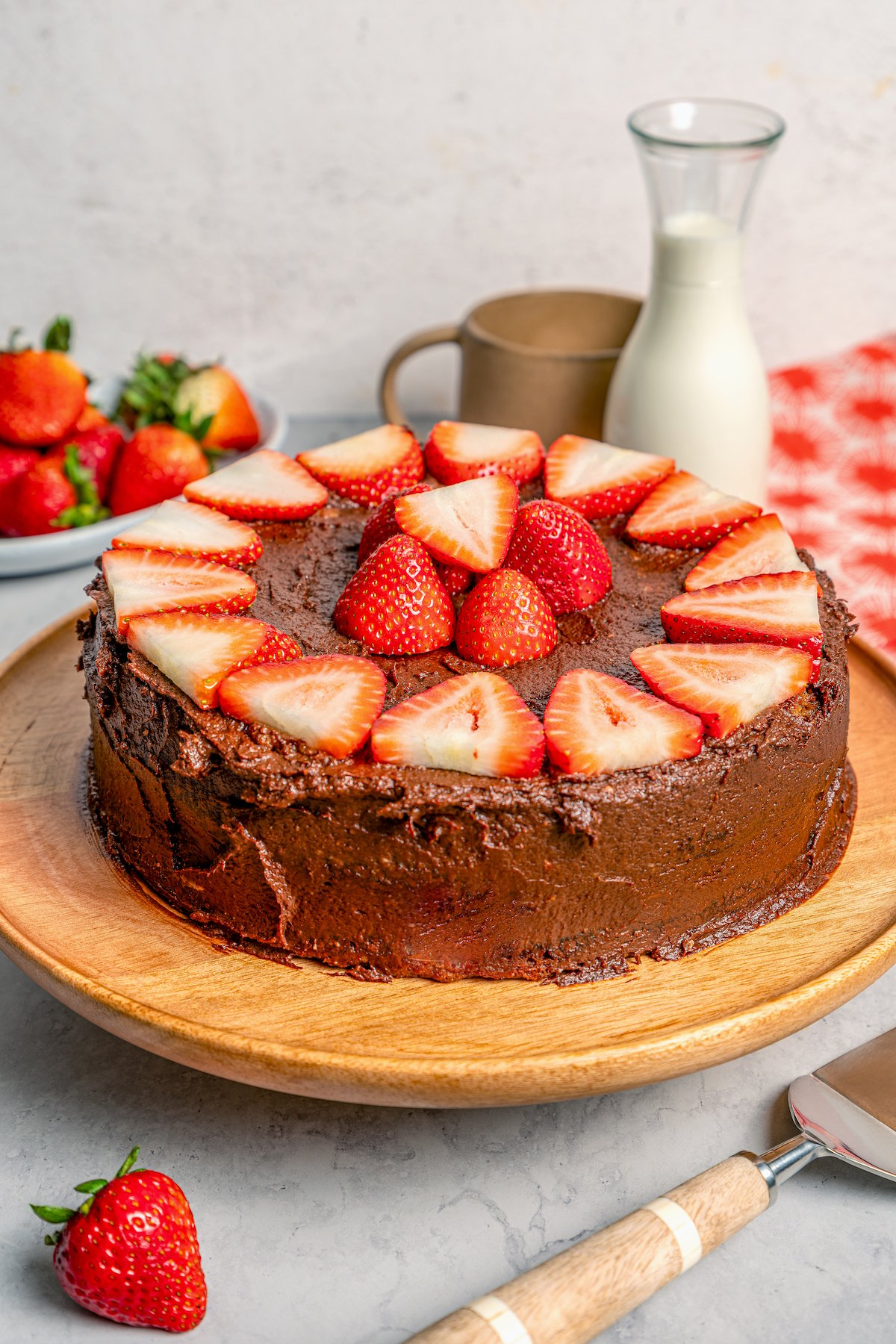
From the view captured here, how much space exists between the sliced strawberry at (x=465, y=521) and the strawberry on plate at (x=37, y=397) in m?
1.54

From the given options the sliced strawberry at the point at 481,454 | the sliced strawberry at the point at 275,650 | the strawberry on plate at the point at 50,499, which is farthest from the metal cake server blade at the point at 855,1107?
the strawberry on plate at the point at 50,499

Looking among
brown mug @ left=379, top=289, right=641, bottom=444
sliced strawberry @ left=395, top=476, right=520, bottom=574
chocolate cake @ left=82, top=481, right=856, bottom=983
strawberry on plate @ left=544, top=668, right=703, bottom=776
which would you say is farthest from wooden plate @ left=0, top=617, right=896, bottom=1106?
brown mug @ left=379, top=289, right=641, bottom=444

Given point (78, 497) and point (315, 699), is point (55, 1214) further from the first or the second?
point (78, 497)

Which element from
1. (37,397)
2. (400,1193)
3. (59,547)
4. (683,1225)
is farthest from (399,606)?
(37,397)

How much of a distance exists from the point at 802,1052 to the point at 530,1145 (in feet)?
1.53

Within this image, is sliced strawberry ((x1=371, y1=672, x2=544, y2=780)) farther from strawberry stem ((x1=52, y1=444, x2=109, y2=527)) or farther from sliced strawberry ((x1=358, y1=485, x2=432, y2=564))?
strawberry stem ((x1=52, y1=444, x2=109, y2=527))

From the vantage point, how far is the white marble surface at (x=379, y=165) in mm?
3670

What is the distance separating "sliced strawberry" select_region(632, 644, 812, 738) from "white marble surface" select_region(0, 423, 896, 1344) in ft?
1.78

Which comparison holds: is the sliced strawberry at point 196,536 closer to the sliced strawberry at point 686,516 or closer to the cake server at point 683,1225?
the sliced strawberry at point 686,516

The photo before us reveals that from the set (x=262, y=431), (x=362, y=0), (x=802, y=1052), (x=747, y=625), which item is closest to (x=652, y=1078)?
(x=802, y=1052)

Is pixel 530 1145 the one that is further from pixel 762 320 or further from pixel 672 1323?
pixel 762 320

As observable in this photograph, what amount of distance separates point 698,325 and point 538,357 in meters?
0.40

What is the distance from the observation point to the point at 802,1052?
2004 millimetres

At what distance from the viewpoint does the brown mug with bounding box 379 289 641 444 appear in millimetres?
3352
